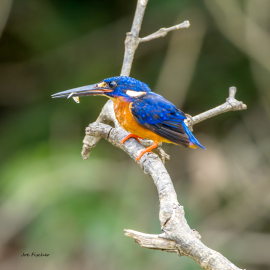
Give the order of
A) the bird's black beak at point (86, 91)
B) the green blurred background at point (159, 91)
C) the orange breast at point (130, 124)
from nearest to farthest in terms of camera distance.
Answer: the orange breast at point (130, 124), the bird's black beak at point (86, 91), the green blurred background at point (159, 91)

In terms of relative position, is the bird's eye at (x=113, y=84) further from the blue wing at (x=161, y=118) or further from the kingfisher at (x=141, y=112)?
the blue wing at (x=161, y=118)

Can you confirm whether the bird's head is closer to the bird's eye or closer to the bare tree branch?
the bird's eye

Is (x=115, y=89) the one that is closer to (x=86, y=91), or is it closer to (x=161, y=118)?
(x=86, y=91)

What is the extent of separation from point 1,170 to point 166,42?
2.43m

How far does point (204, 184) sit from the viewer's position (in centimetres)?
383

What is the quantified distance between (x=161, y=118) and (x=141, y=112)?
0.15 metres

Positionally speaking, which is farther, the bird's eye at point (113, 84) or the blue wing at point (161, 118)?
the bird's eye at point (113, 84)

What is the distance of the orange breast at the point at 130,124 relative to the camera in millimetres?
2088

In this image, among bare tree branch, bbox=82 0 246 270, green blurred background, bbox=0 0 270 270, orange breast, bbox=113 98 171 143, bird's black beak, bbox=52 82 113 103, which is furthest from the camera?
green blurred background, bbox=0 0 270 270

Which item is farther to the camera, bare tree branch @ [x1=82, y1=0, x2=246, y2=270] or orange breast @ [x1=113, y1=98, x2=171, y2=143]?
orange breast @ [x1=113, y1=98, x2=171, y2=143]

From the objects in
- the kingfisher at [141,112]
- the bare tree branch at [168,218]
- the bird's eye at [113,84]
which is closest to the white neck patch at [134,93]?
the kingfisher at [141,112]

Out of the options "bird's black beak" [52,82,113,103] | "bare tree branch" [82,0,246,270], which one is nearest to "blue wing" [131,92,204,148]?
"bare tree branch" [82,0,246,270]

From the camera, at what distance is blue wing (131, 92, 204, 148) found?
210cm

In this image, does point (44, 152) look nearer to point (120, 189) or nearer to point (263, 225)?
point (120, 189)
